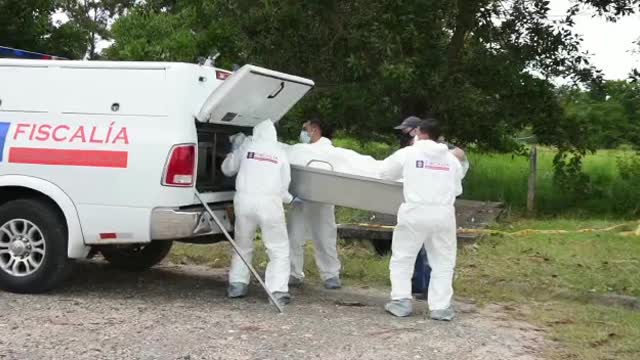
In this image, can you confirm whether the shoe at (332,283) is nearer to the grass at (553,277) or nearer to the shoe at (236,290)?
the grass at (553,277)

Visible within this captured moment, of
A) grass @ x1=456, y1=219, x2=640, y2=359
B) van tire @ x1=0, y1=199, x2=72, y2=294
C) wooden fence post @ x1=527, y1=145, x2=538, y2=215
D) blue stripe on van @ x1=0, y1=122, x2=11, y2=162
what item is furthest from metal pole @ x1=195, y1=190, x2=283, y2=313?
wooden fence post @ x1=527, y1=145, x2=538, y2=215

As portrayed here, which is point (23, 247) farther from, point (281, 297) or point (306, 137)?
point (306, 137)

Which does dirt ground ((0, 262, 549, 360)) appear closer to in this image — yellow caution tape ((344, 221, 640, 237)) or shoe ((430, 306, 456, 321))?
shoe ((430, 306, 456, 321))

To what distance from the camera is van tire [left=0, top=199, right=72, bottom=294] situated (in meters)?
6.77

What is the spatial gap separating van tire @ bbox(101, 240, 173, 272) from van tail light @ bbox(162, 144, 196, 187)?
77.1 inches

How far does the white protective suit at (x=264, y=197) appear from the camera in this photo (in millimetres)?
6906

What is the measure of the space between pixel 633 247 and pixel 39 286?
22.9 feet

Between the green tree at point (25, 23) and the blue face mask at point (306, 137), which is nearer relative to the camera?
the blue face mask at point (306, 137)

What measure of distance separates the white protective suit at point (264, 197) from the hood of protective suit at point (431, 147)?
119 centimetres

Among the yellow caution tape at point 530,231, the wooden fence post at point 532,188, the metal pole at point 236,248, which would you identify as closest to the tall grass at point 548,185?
the wooden fence post at point 532,188

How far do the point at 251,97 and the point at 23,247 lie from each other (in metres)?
2.31

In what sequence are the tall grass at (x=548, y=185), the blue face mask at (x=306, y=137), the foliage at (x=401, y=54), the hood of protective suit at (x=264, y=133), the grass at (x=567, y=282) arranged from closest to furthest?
the grass at (x=567, y=282), the hood of protective suit at (x=264, y=133), the blue face mask at (x=306, y=137), the foliage at (x=401, y=54), the tall grass at (x=548, y=185)

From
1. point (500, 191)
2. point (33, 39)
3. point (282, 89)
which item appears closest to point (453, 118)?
point (500, 191)

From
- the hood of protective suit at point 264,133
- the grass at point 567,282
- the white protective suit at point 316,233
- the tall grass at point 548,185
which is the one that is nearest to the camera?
the grass at point 567,282
